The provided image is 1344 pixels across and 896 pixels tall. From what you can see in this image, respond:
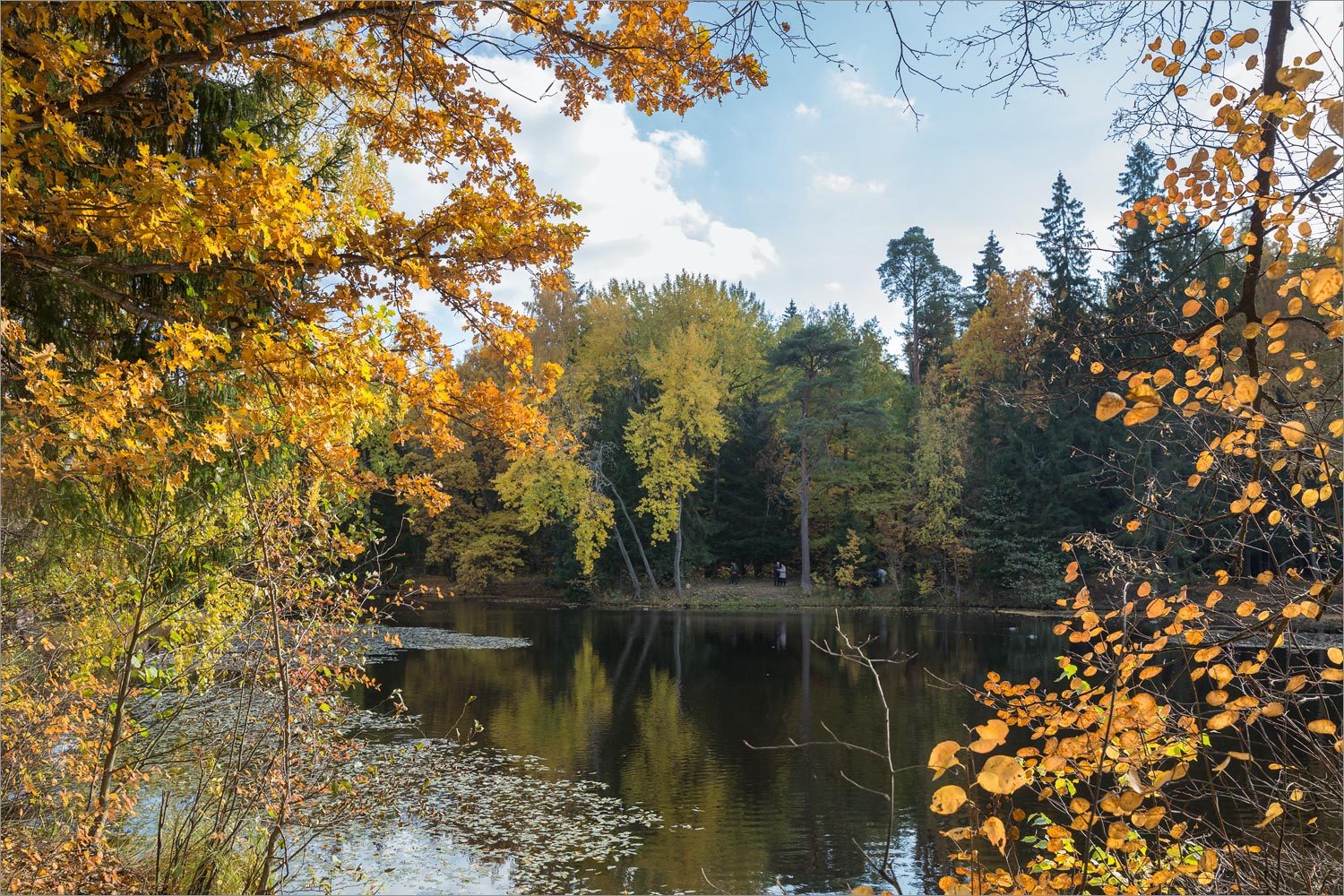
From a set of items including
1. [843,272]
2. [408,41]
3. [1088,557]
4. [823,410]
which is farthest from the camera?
[823,410]

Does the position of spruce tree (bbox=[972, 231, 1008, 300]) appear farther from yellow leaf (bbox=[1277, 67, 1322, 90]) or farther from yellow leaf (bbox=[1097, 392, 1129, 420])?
yellow leaf (bbox=[1097, 392, 1129, 420])

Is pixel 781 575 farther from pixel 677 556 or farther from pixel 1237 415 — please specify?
pixel 1237 415

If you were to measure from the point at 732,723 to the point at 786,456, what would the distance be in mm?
16579

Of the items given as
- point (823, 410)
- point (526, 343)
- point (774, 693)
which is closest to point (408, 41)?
point (526, 343)

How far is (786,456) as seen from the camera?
26156mm

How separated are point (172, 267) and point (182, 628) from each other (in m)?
2.15

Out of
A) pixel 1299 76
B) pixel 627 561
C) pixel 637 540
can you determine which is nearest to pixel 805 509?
pixel 637 540

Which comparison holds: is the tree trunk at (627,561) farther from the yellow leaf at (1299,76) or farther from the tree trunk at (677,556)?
the yellow leaf at (1299,76)

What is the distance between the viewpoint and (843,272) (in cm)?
480

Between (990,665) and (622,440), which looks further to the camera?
(622,440)

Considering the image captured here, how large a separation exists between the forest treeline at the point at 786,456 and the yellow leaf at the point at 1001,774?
2016cm

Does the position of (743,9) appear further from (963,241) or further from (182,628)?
(182,628)

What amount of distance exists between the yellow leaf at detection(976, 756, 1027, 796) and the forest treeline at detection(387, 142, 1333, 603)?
20161mm

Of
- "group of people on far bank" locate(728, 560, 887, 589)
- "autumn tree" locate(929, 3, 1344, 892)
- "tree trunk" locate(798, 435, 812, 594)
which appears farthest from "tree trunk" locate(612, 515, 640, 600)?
"autumn tree" locate(929, 3, 1344, 892)
